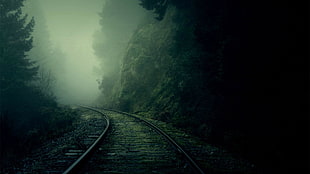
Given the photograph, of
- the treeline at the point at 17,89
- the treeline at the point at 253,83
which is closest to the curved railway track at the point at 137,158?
the treeline at the point at 253,83

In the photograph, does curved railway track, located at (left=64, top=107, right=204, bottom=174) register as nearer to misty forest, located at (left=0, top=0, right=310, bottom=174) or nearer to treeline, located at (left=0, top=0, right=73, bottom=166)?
misty forest, located at (left=0, top=0, right=310, bottom=174)

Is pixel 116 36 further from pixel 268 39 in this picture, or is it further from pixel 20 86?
pixel 268 39

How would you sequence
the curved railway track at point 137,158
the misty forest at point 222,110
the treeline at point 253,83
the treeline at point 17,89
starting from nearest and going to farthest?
the curved railway track at point 137,158 < the misty forest at point 222,110 < the treeline at point 253,83 < the treeline at point 17,89

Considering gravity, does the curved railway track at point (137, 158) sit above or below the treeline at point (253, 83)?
below

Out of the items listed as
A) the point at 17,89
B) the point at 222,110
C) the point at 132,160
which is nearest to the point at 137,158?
the point at 132,160

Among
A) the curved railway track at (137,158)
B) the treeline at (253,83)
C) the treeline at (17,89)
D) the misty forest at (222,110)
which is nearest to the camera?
the curved railway track at (137,158)

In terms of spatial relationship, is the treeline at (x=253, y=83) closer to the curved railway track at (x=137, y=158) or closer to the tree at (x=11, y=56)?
the curved railway track at (x=137, y=158)

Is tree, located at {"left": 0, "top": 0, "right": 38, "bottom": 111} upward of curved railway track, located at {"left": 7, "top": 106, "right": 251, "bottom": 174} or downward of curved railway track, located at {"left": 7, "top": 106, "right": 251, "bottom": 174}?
upward

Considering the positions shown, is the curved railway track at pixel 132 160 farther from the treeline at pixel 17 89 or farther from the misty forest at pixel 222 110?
the treeline at pixel 17 89

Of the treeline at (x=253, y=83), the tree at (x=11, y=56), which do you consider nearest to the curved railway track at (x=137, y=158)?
the treeline at (x=253, y=83)

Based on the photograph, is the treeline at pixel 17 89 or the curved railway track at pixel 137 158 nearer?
the curved railway track at pixel 137 158

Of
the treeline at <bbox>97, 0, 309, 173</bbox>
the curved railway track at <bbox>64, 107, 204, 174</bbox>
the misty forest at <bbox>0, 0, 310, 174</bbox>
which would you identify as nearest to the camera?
the curved railway track at <bbox>64, 107, 204, 174</bbox>

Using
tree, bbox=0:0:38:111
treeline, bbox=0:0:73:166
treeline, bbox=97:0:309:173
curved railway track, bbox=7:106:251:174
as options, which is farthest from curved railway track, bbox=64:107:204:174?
tree, bbox=0:0:38:111

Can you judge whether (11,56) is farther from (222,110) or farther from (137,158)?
(222,110)
